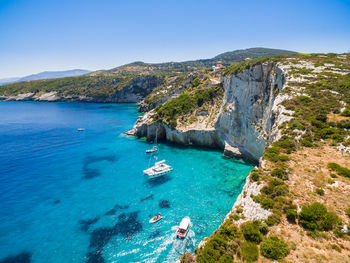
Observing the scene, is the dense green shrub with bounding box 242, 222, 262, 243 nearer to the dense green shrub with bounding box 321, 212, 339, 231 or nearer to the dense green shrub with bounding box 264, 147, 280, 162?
the dense green shrub with bounding box 321, 212, 339, 231

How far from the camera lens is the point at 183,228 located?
20594mm

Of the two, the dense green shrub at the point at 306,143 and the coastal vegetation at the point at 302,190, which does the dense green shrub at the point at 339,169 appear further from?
the dense green shrub at the point at 306,143

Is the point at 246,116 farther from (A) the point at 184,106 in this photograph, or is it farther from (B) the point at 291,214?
(B) the point at 291,214

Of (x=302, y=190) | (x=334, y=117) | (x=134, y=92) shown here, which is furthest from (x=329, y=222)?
(x=134, y=92)

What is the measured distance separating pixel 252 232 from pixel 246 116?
32.1m

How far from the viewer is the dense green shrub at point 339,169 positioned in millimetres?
12977

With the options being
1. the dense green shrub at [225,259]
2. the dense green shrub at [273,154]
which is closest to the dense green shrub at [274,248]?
the dense green shrub at [225,259]

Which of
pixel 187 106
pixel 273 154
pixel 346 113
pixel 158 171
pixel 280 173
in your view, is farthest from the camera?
pixel 187 106

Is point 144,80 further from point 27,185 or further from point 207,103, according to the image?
point 27,185

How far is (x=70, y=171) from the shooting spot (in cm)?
3703

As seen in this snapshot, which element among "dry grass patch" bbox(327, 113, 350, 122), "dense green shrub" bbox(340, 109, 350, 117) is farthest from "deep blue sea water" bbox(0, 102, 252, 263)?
"dense green shrub" bbox(340, 109, 350, 117)

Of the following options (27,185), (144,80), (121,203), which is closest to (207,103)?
(121,203)

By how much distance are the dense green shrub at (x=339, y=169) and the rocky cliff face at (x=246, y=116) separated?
1245cm

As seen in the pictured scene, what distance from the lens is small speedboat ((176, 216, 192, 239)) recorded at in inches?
798
